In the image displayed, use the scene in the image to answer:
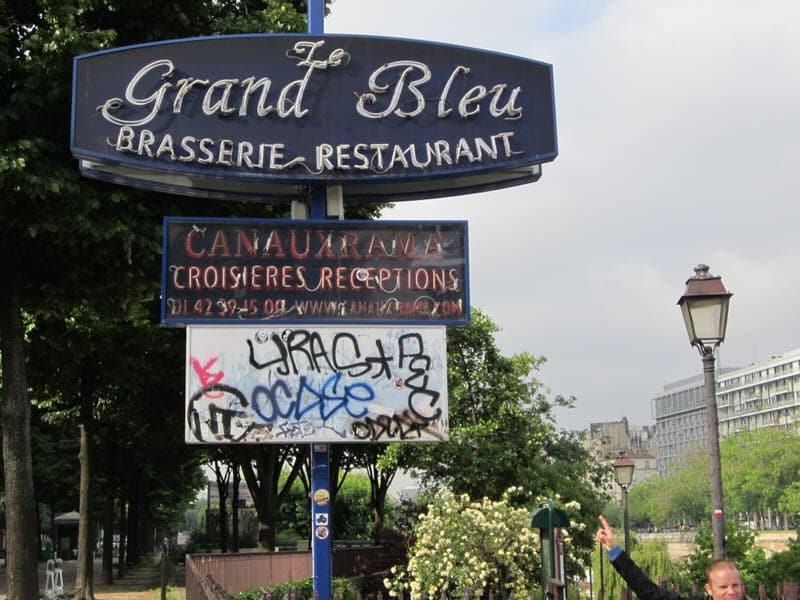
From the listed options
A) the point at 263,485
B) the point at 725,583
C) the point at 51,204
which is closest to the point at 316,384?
the point at 51,204

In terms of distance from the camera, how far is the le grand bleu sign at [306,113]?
11.7 metres

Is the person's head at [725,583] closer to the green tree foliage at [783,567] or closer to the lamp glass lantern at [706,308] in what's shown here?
the lamp glass lantern at [706,308]

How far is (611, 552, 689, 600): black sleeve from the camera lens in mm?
5352

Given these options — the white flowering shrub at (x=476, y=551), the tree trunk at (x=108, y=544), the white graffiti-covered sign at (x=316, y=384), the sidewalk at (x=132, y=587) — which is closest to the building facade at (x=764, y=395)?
the sidewalk at (x=132, y=587)

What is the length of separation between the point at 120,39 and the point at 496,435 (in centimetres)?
1762

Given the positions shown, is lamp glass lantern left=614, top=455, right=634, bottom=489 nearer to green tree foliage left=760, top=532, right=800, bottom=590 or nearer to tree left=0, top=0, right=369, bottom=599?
green tree foliage left=760, top=532, right=800, bottom=590

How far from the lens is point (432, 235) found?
1130 cm

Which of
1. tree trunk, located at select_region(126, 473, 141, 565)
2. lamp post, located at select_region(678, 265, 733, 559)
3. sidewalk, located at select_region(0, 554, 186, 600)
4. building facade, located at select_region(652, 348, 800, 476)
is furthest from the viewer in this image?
building facade, located at select_region(652, 348, 800, 476)

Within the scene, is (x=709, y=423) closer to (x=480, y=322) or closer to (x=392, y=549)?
(x=480, y=322)

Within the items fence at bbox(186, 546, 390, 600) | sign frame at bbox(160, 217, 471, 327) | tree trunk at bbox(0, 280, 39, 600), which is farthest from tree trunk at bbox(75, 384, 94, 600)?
sign frame at bbox(160, 217, 471, 327)

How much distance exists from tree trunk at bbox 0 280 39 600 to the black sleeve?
34.0 feet

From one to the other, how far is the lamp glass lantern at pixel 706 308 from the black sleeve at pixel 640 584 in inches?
211

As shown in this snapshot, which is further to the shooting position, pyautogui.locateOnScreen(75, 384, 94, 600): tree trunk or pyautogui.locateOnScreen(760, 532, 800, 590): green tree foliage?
pyautogui.locateOnScreen(75, 384, 94, 600): tree trunk

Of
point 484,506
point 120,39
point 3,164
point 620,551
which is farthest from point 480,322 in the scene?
point 620,551
